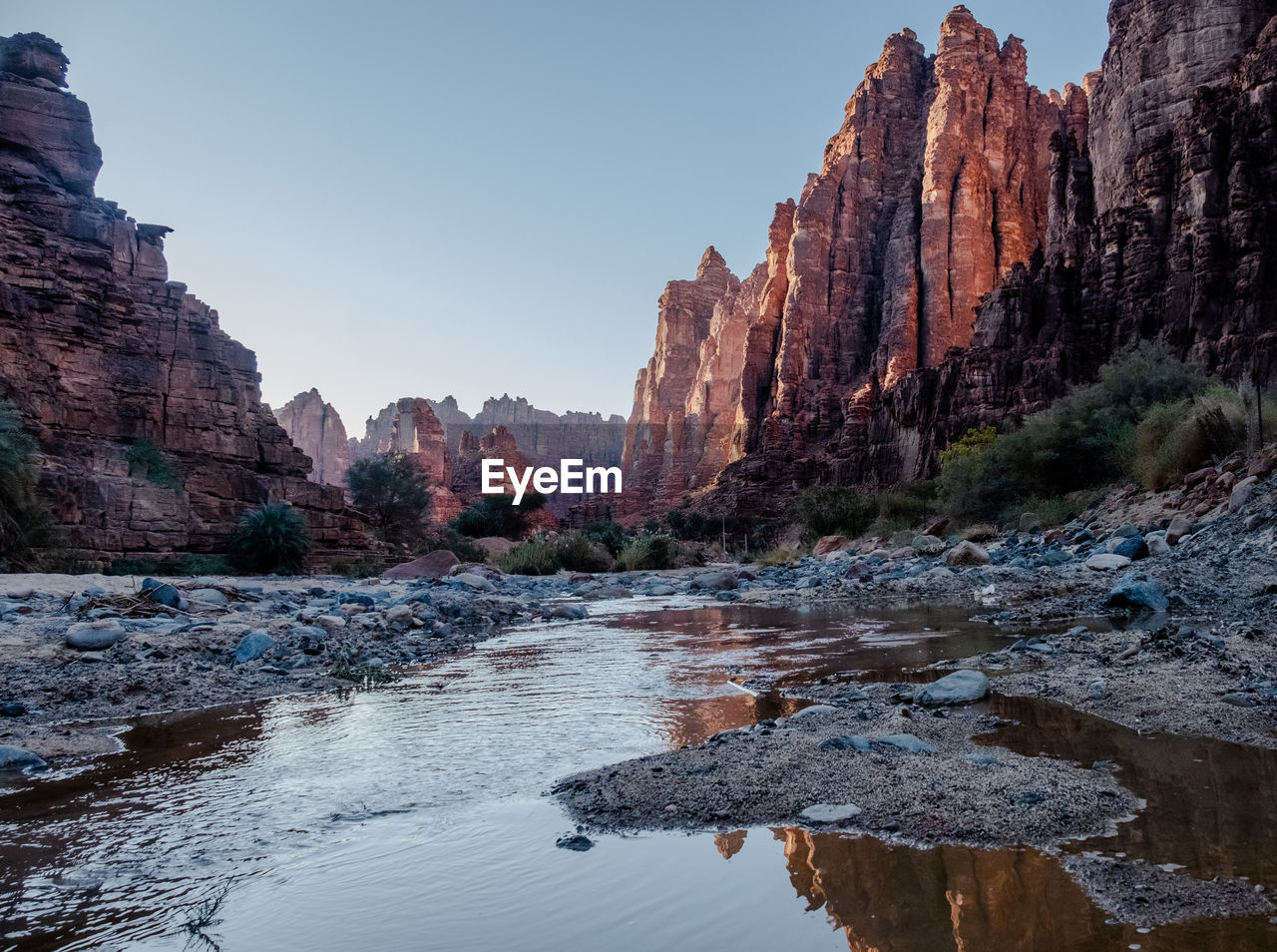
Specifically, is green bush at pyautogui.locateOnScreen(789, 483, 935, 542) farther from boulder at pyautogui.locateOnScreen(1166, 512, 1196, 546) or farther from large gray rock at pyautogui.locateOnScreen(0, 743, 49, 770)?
large gray rock at pyautogui.locateOnScreen(0, 743, 49, 770)

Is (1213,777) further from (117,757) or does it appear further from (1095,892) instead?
(117,757)

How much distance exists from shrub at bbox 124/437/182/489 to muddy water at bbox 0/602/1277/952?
19.9 m

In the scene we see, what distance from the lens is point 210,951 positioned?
1543 mm

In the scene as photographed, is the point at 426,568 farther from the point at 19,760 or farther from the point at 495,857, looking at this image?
the point at 495,857

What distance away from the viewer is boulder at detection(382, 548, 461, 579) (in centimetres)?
1867

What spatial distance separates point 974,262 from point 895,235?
24.0ft

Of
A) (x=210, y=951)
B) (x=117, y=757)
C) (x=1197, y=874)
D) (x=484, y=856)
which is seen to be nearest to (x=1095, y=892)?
(x=1197, y=874)

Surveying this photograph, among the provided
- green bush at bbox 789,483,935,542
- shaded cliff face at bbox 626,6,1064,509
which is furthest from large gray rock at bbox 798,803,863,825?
shaded cliff face at bbox 626,6,1064,509

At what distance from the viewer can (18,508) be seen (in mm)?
14484

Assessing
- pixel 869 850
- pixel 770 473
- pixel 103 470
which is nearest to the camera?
pixel 869 850

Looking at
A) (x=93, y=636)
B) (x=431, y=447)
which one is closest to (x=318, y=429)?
(x=431, y=447)

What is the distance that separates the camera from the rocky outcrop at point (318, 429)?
383 ft

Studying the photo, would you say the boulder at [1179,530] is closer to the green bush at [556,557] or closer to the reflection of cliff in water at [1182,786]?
the reflection of cliff in water at [1182,786]

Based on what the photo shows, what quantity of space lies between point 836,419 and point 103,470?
4460cm
